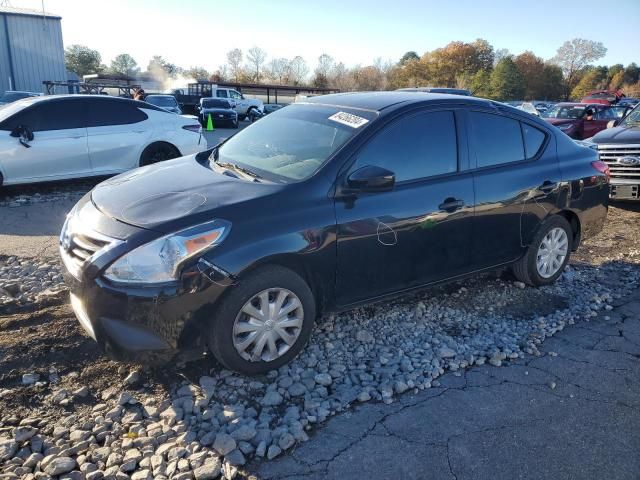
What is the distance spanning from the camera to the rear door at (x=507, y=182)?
413cm

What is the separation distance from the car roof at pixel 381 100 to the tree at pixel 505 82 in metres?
51.4

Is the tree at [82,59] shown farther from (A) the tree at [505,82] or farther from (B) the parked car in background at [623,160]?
(B) the parked car in background at [623,160]

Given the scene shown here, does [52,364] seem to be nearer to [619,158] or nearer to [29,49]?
[619,158]

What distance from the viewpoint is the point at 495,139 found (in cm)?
429

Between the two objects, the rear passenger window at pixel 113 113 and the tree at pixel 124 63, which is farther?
the tree at pixel 124 63

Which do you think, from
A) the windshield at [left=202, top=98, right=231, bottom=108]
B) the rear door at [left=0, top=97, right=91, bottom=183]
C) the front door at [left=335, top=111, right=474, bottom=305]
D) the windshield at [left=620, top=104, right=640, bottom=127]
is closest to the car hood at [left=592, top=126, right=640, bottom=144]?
the windshield at [left=620, top=104, right=640, bottom=127]

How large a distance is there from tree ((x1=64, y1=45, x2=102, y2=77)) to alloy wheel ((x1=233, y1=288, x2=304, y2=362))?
7185 centimetres

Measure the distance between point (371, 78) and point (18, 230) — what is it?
68807 mm

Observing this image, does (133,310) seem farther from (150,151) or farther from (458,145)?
(150,151)

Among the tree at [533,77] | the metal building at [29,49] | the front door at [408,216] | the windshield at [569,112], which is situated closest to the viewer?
the front door at [408,216]

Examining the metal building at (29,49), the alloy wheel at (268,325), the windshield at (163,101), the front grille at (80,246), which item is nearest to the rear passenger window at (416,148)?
the alloy wheel at (268,325)

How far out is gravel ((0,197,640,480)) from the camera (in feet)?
8.37

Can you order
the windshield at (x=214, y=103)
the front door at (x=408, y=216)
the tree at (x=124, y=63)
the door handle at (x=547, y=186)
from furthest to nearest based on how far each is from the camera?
the tree at (x=124, y=63) → the windshield at (x=214, y=103) → the door handle at (x=547, y=186) → the front door at (x=408, y=216)

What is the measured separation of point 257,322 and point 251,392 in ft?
1.41
